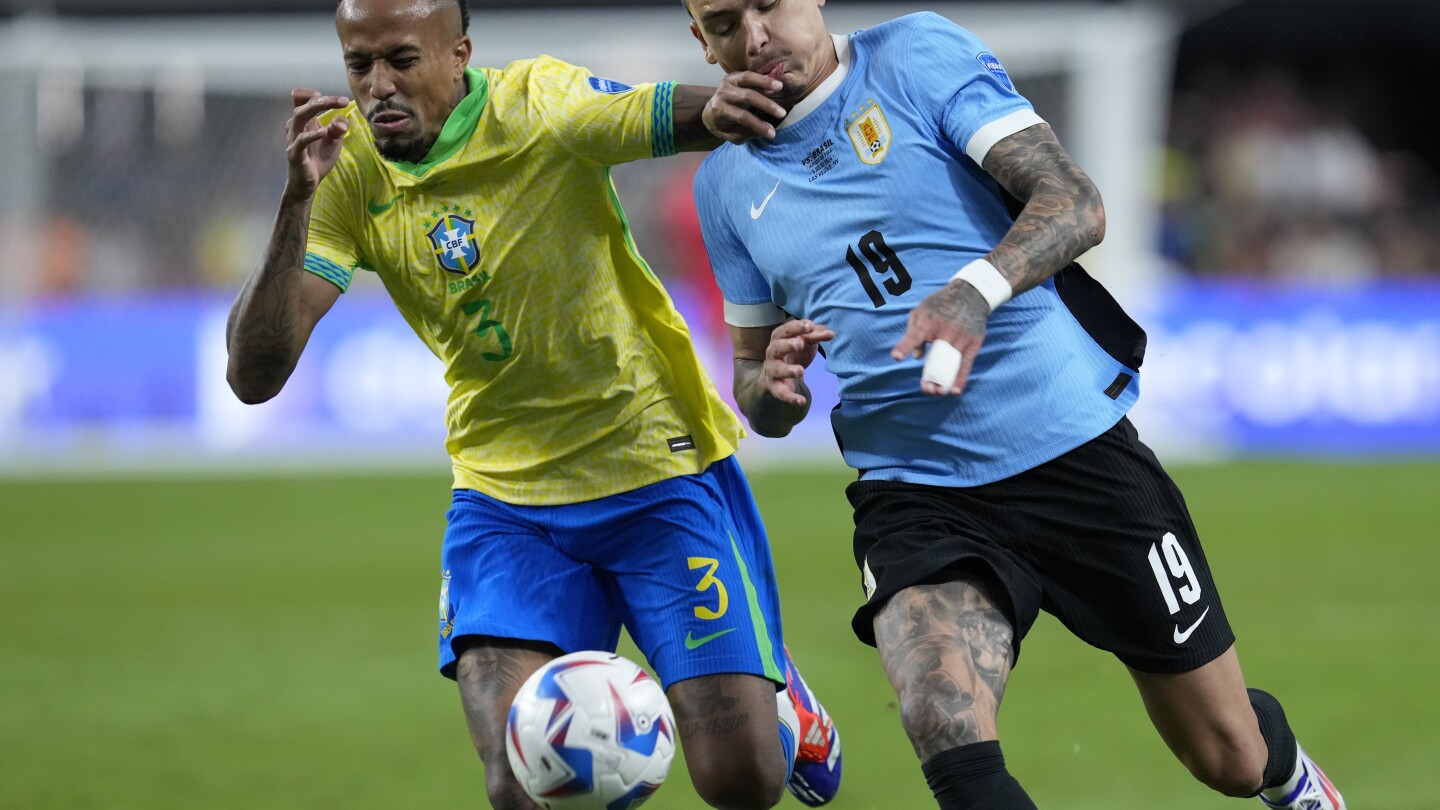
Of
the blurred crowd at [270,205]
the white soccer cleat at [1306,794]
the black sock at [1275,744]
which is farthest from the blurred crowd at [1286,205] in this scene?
the black sock at [1275,744]

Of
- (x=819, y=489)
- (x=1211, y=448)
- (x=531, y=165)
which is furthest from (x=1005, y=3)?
(x=531, y=165)

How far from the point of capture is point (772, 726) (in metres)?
4.91

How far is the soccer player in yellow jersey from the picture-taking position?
4613mm

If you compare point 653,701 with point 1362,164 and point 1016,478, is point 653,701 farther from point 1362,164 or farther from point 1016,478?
point 1362,164

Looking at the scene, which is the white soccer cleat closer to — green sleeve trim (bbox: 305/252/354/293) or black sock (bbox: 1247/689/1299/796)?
black sock (bbox: 1247/689/1299/796)

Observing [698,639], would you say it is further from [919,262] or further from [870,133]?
[870,133]

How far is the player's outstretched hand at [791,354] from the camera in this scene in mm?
4125

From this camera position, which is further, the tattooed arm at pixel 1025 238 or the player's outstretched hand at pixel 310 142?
the player's outstretched hand at pixel 310 142

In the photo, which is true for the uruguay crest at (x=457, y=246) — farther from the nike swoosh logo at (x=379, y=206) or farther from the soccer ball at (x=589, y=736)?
the soccer ball at (x=589, y=736)

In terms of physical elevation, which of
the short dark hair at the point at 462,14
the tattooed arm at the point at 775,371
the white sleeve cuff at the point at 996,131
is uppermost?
the short dark hair at the point at 462,14

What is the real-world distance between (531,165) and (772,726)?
167cm

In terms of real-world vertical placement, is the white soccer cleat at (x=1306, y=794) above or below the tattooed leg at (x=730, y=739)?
below

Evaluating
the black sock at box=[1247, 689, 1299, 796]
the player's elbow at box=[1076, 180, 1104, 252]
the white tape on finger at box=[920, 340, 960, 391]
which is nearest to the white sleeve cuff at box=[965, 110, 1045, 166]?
the player's elbow at box=[1076, 180, 1104, 252]

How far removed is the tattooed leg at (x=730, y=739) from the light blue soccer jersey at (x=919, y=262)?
80 cm
